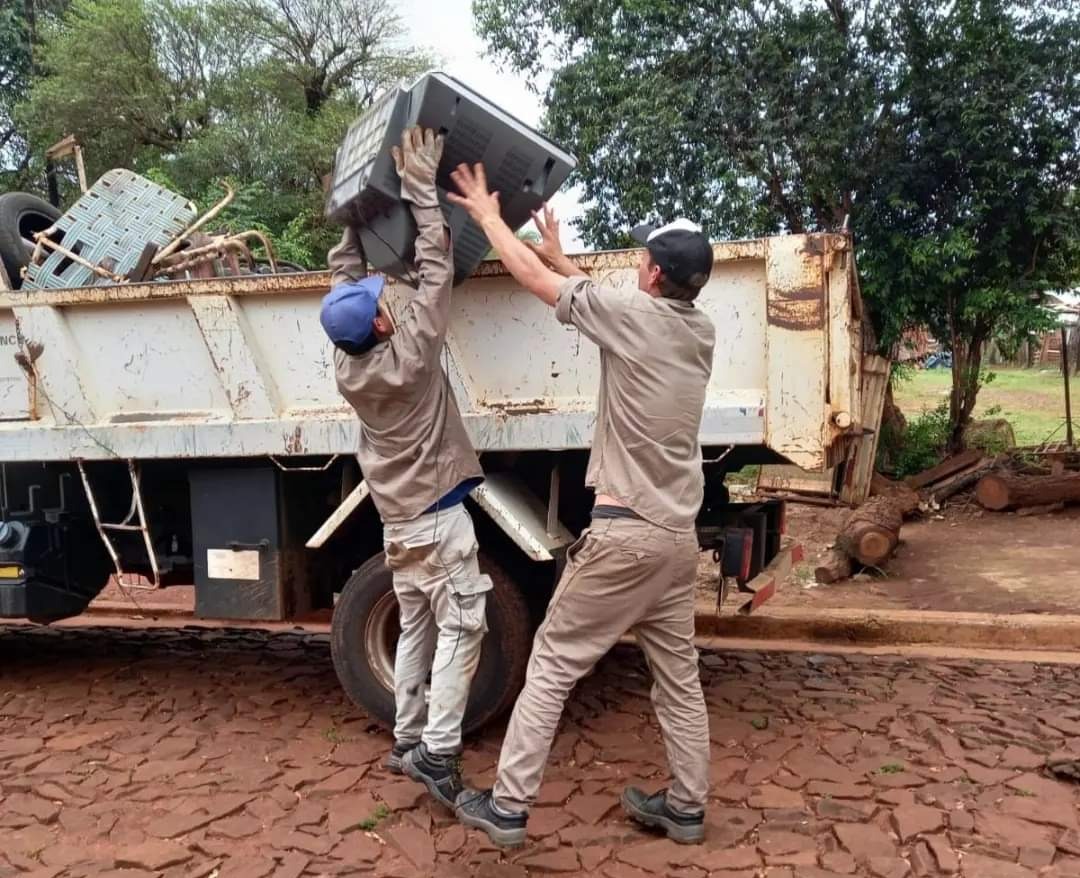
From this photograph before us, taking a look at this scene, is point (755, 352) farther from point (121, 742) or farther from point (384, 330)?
point (121, 742)

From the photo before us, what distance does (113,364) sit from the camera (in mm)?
4020

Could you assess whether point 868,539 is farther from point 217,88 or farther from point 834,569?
A: point 217,88

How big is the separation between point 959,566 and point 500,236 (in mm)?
6264

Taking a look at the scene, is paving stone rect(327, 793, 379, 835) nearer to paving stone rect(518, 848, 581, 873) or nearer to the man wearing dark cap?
the man wearing dark cap

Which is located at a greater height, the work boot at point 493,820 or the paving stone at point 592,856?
the work boot at point 493,820

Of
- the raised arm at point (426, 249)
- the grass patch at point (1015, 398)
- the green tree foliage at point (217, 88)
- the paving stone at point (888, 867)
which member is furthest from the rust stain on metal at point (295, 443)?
the green tree foliage at point (217, 88)

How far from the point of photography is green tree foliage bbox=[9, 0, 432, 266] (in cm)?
1677

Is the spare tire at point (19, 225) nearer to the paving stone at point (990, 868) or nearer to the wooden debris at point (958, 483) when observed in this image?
the paving stone at point (990, 868)

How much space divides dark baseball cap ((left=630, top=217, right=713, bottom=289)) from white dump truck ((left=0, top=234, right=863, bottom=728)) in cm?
66

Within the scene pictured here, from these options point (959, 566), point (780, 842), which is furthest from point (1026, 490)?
point (780, 842)

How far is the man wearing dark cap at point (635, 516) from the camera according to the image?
2684 millimetres

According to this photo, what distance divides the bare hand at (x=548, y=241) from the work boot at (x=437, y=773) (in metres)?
1.63

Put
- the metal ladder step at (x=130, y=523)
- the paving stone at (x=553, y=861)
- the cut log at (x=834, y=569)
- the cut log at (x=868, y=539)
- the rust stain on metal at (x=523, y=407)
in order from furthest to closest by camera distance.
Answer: the cut log at (x=868, y=539)
the cut log at (x=834, y=569)
the metal ladder step at (x=130, y=523)
the rust stain on metal at (x=523, y=407)
the paving stone at (x=553, y=861)

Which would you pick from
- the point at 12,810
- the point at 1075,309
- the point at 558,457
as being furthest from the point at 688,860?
the point at 1075,309
